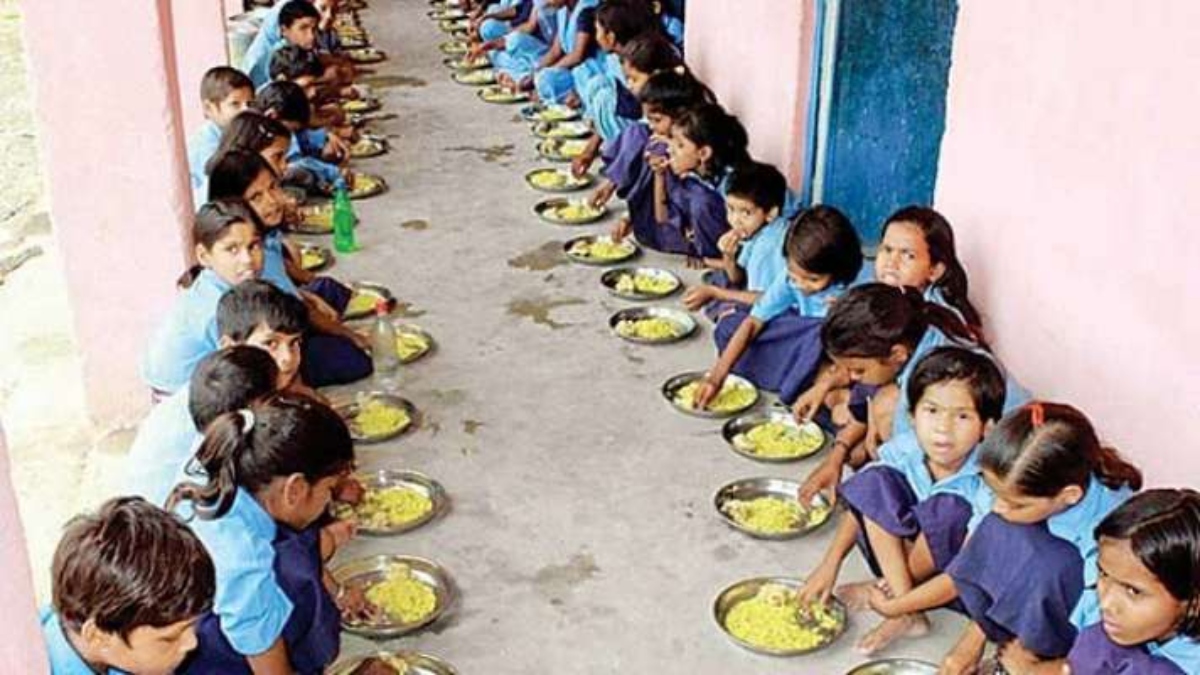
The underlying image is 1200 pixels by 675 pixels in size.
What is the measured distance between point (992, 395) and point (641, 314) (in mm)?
2359

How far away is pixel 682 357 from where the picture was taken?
5352 mm

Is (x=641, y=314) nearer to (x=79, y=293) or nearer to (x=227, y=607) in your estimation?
(x=79, y=293)


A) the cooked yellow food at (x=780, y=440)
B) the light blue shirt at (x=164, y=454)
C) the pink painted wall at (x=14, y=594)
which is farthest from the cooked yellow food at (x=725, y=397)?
the pink painted wall at (x=14, y=594)

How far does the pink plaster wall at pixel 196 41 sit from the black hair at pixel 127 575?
4675 millimetres

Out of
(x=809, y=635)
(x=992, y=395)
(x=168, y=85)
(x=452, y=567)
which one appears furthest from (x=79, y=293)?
(x=992, y=395)

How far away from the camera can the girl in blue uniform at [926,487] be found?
3490 mm

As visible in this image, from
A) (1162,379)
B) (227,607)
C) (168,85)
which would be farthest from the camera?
(168,85)

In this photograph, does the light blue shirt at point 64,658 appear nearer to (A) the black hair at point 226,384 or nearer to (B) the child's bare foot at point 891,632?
(A) the black hair at point 226,384

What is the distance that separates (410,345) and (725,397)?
1.33 metres

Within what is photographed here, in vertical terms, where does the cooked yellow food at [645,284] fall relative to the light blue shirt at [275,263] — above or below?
below

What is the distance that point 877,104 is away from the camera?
6.04m

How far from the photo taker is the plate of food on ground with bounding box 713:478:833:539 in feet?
13.7

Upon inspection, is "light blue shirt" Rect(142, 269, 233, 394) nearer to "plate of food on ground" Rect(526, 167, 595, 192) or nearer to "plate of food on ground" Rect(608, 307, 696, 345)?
"plate of food on ground" Rect(608, 307, 696, 345)

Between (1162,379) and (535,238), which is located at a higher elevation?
(1162,379)
